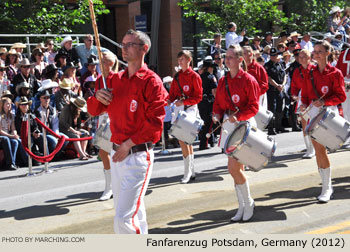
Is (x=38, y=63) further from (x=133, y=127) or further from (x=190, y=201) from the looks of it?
(x=133, y=127)

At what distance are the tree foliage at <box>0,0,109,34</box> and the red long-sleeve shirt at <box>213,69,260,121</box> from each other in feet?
40.2

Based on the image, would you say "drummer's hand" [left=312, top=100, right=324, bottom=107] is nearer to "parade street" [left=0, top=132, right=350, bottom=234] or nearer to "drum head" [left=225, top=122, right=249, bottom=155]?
"parade street" [left=0, top=132, right=350, bottom=234]

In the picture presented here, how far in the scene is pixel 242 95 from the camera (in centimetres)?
801

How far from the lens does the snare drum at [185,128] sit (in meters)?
10.5

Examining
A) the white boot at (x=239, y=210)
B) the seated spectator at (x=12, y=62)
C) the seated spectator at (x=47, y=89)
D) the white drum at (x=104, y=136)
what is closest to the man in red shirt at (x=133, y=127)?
the white boot at (x=239, y=210)

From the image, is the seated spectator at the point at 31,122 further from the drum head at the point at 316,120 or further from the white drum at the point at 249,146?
the drum head at the point at 316,120

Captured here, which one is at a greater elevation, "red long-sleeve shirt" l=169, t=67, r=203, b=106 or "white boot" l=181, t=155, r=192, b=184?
"red long-sleeve shirt" l=169, t=67, r=203, b=106

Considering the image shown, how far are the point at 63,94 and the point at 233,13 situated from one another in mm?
12355

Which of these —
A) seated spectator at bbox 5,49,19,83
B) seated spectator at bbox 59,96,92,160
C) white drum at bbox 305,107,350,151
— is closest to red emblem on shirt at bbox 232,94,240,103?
white drum at bbox 305,107,350,151

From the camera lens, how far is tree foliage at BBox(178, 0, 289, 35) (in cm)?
2497

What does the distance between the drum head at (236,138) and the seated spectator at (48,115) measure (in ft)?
22.2

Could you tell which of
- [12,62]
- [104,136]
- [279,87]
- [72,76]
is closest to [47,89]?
[72,76]

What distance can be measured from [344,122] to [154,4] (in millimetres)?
11906

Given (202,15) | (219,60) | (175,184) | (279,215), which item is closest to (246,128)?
(279,215)
